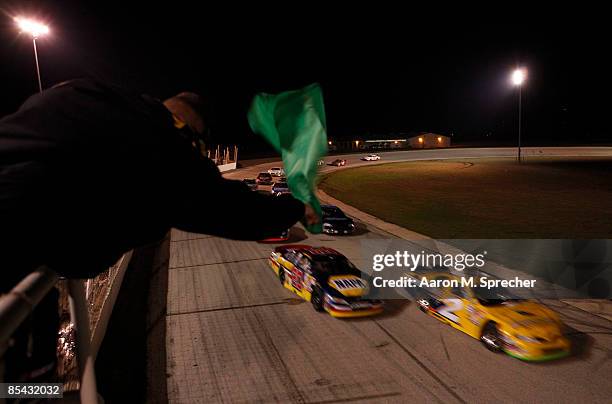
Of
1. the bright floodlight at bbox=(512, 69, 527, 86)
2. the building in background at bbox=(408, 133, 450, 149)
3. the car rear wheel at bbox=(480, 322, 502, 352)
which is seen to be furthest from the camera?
the building in background at bbox=(408, 133, 450, 149)

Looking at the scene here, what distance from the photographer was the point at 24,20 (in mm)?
16656

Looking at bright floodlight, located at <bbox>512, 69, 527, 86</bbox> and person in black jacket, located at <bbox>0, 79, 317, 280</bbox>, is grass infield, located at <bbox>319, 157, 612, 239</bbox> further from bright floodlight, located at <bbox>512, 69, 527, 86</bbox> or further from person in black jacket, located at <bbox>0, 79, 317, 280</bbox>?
person in black jacket, located at <bbox>0, 79, 317, 280</bbox>

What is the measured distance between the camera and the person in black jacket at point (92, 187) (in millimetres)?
996

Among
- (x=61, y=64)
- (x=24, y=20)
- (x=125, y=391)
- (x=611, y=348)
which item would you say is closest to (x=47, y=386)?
(x=125, y=391)

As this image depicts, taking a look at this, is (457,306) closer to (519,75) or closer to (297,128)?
(297,128)

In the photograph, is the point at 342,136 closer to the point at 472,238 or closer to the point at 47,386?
the point at 472,238

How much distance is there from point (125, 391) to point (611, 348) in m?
11.2

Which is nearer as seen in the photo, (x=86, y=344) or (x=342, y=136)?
(x=86, y=344)

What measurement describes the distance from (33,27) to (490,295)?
20.2m

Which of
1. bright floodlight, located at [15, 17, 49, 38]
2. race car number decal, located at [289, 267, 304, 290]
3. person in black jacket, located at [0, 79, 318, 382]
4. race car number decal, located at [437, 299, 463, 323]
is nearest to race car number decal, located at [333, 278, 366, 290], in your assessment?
race car number decal, located at [289, 267, 304, 290]

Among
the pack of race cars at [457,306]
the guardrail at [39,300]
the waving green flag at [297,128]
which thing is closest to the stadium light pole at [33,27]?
the pack of race cars at [457,306]

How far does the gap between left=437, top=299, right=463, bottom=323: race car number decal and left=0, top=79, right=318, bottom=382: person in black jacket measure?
10.5 m

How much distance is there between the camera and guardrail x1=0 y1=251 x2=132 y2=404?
2.97ft

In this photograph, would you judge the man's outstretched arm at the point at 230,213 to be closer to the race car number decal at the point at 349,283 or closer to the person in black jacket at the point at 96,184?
the person in black jacket at the point at 96,184
